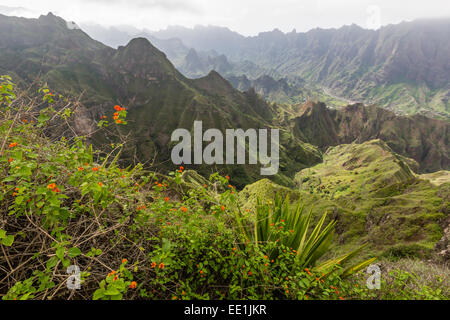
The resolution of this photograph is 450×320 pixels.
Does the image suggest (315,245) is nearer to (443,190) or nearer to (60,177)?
(60,177)

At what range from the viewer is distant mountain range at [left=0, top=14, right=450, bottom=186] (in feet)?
344

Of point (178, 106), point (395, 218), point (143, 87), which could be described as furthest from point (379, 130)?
point (143, 87)

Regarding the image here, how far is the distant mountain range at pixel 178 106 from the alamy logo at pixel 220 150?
4.19 meters

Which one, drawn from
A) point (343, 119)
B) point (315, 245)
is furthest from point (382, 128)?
point (315, 245)

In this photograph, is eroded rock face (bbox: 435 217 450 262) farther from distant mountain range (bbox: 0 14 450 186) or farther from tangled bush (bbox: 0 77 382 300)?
distant mountain range (bbox: 0 14 450 186)

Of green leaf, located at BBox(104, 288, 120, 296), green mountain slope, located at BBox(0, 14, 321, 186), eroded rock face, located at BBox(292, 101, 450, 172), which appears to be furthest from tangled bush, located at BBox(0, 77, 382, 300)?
eroded rock face, located at BBox(292, 101, 450, 172)

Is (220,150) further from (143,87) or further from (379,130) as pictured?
(379,130)

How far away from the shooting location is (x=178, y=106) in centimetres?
11300

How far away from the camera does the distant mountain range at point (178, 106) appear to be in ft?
344

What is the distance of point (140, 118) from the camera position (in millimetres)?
106375

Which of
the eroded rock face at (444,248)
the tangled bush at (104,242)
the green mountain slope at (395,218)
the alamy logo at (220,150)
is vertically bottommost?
the alamy logo at (220,150)

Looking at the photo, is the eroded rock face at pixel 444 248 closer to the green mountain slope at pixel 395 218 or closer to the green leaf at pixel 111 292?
the green mountain slope at pixel 395 218

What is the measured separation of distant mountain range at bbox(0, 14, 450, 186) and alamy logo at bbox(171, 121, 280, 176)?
4.19 m

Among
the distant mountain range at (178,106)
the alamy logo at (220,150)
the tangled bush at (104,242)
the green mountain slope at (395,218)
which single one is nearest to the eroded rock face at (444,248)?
the green mountain slope at (395,218)
